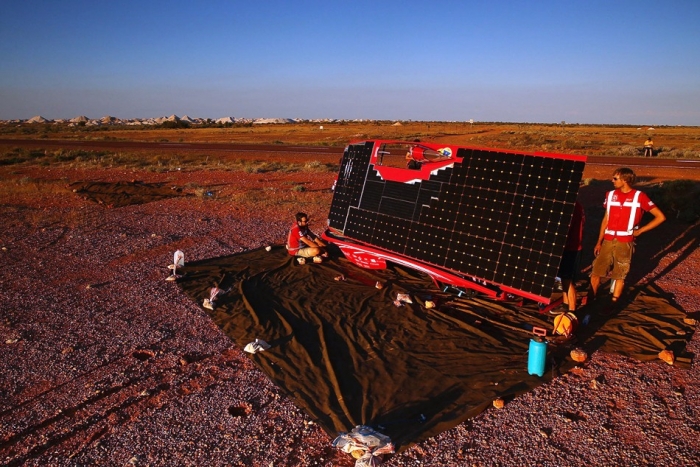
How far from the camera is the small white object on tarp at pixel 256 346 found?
21.8ft

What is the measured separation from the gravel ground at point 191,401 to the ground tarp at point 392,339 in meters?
0.24

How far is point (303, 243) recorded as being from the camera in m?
10.6

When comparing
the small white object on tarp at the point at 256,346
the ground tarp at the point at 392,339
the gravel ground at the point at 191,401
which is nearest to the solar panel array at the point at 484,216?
the ground tarp at the point at 392,339

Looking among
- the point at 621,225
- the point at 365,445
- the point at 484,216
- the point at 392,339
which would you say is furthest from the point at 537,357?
the point at 621,225

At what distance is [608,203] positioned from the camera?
7.70m

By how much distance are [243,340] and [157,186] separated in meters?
15.1

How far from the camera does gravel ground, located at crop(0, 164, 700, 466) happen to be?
A: 184 inches

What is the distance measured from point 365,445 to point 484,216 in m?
4.58

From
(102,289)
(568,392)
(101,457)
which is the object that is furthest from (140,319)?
(568,392)

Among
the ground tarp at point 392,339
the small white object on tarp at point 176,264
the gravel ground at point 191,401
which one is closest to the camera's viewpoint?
the gravel ground at point 191,401

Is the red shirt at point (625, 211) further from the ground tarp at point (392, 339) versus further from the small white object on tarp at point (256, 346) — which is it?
the small white object on tarp at point (256, 346)

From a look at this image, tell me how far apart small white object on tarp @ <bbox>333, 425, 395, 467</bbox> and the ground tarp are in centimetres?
17

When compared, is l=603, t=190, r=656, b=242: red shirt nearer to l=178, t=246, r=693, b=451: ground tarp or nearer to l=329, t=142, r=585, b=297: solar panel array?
l=329, t=142, r=585, b=297: solar panel array

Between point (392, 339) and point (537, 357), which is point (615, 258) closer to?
point (537, 357)
